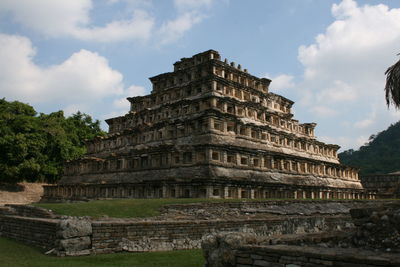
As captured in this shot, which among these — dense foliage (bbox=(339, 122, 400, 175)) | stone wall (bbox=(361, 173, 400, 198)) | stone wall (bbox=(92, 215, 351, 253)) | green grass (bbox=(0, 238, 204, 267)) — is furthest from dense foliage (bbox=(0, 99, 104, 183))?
dense foliage (bbox=(339, 122, 400, 175))

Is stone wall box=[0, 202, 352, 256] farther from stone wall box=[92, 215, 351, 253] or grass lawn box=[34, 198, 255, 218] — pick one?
grass lawn box=[34, 198, 255, 218]

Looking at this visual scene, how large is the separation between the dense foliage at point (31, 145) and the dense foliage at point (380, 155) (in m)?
66.7

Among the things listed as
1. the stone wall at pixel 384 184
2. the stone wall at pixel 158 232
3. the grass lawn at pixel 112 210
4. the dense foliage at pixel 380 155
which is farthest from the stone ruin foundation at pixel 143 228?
the dense foliage at pixel 380 155

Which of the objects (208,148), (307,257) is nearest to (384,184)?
(208,148)

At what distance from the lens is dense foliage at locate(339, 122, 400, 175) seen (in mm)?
80825

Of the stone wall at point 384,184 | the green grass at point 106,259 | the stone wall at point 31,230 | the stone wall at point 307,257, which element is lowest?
the green grass at point 106,259

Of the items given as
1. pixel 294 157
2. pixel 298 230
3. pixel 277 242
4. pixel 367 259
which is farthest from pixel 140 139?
pixel 367 259

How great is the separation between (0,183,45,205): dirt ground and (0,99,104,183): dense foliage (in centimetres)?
124

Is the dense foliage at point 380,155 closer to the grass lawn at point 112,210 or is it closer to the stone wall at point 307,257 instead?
the grass lawn at point 112,210

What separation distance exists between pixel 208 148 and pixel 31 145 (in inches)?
968

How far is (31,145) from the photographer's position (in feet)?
131

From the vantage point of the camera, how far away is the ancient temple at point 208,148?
2812 centimetres

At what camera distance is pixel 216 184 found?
85.1 ft

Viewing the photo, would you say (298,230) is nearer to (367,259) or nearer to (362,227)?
(362,227)
